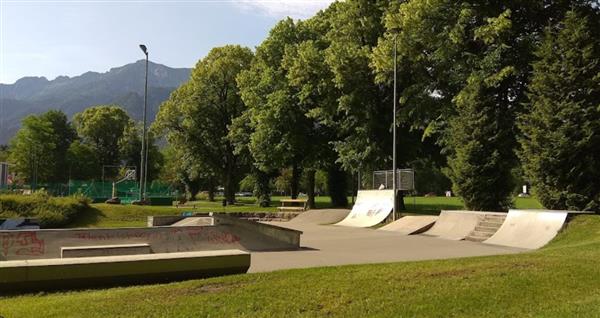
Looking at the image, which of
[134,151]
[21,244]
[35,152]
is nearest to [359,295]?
[21,244]

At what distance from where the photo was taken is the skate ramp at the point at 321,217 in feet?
97.1

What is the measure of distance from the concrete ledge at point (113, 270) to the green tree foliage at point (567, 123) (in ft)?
47.0

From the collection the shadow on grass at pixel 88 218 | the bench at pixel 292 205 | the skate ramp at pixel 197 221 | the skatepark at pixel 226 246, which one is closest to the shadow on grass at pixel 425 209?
the bench at pixel 292 205

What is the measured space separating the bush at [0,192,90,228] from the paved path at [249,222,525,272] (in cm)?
1274

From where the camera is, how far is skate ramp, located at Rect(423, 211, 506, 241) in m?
19.7

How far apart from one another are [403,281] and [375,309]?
1447 millimetres

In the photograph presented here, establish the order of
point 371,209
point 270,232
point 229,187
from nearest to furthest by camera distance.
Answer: point 270,232 → point 371,209 → point 229,187

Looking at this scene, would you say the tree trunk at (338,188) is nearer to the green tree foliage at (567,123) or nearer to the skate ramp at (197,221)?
the green tree foliage at (567,123)

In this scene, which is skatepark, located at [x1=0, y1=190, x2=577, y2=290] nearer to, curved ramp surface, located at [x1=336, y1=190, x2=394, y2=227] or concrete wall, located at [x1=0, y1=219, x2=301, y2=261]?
concrete wall, located at [x1=0, y1=219, x2=301, y2=261]

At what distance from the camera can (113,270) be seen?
8.87m

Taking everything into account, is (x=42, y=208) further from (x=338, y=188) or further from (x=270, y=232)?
(x=338, y=188)

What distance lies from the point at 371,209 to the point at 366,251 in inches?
520

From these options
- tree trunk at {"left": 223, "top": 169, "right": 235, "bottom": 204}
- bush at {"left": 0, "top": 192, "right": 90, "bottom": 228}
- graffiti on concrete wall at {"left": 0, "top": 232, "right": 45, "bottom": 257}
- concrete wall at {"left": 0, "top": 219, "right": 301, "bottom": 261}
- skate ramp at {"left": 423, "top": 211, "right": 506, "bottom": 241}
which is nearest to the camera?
graffiti on concrete wall at {"left": 0, "top": 232, "right": 45, "bottom": 257}

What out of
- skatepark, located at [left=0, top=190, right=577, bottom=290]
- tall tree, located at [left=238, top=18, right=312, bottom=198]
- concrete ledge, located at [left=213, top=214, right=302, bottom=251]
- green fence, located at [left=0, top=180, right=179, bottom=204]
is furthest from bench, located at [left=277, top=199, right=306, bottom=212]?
concrete ledge, located at [left=213, top=214, right=302, bottom=251]
